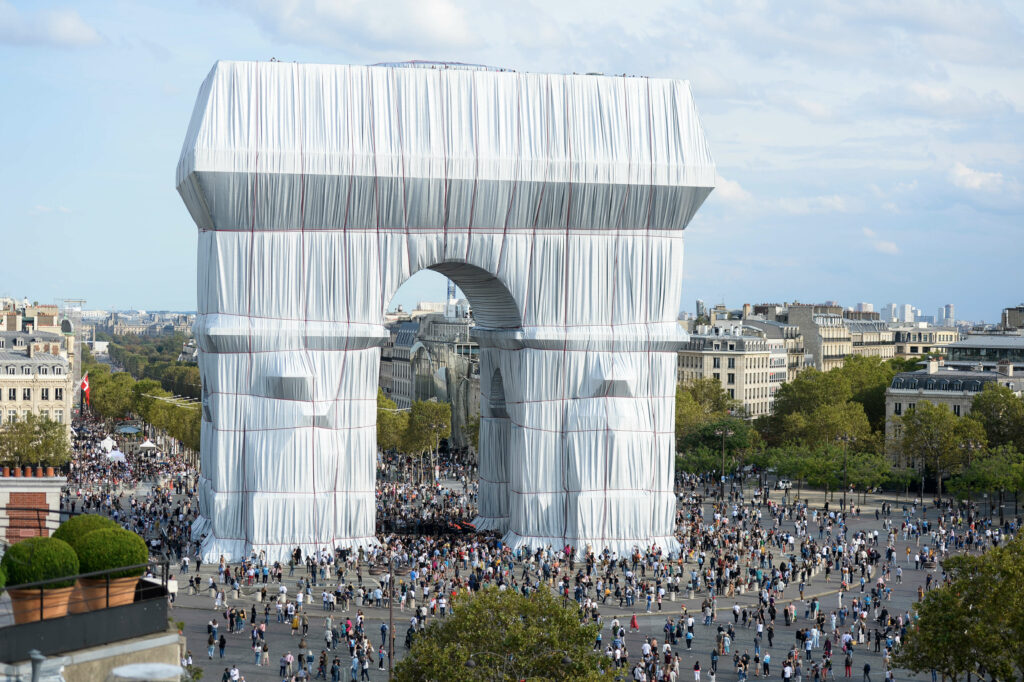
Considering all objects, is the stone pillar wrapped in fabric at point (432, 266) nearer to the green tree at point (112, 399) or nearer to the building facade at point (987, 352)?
the building facade at point (987, 352)

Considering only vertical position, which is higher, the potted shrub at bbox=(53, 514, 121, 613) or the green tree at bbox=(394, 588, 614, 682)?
the potted shrub at bbox=(53, 514, 121, 613)

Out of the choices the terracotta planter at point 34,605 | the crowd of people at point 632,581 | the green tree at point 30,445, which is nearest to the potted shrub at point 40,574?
the terracotta planter at point 34,605

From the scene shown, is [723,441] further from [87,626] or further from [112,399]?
[87,626]

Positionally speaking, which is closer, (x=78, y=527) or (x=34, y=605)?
(x=34, y=605)

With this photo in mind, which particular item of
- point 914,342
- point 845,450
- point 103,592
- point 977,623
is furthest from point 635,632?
point 914,342

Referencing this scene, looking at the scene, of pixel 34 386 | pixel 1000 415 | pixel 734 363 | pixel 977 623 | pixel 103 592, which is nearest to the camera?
pixel 103 592

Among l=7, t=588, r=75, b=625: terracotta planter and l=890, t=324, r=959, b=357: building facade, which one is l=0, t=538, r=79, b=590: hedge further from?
l=890, t=324, r=959, b=357: building facade

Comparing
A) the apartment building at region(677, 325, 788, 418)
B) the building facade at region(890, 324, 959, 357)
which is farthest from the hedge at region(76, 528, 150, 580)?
the building facade at region(890, 324, 959, 357)
